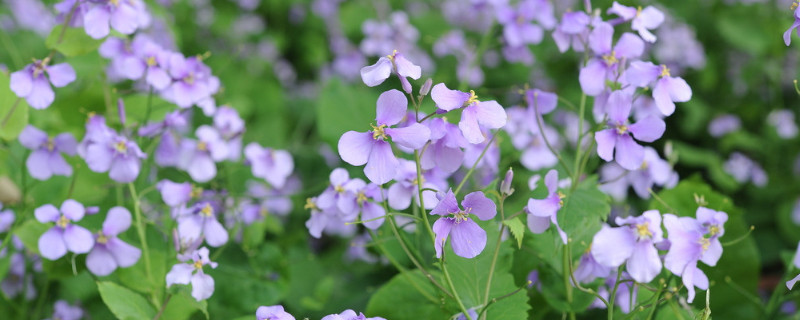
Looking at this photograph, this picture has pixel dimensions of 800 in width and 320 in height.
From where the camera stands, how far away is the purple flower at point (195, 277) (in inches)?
41.8

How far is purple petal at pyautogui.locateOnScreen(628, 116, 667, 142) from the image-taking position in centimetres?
103

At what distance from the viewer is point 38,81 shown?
4.08 feet

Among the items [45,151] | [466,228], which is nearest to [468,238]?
[466,228]

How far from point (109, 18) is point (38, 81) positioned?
0.53ft

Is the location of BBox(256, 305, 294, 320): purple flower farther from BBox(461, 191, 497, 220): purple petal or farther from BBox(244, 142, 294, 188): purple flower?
BBox(244, 142, 294, 188): purple flower

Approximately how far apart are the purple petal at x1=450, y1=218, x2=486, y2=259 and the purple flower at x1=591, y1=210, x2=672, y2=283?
0.15 meters

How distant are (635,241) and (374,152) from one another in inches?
14.4

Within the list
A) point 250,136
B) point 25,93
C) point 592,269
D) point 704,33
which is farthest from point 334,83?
point 704,33

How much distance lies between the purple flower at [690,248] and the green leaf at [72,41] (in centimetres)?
102

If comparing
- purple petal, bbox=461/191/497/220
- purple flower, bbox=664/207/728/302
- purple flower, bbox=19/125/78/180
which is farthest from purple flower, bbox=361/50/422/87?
purple flower, bbox=19/125/78/180

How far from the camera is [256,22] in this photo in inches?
111

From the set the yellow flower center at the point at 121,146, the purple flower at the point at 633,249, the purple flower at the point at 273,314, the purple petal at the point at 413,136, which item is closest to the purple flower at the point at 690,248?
the purple flower at the point at 633,249

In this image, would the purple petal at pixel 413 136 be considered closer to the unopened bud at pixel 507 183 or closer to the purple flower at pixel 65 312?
the unopened bud at pixel 507 183

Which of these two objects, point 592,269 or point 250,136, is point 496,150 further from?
point 250,136
